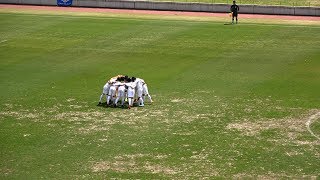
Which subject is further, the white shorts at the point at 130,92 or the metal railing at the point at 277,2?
the metal railing at the point at 277,2

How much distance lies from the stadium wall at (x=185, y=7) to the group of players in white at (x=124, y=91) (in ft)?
93.6

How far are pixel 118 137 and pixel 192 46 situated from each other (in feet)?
62.3

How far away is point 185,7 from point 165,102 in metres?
29.2

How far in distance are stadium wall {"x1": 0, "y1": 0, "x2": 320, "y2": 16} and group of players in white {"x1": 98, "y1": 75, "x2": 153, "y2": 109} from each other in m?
28.5

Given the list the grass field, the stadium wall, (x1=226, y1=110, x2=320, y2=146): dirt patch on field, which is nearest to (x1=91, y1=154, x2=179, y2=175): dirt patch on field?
the grass field

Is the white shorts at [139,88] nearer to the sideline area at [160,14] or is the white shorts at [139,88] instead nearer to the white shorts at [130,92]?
the white shorts at [130,92]

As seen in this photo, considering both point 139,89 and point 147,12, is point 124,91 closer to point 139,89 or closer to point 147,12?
point 139,89

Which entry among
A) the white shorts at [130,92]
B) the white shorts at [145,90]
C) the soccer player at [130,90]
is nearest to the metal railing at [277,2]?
the white shorts at [145,90]

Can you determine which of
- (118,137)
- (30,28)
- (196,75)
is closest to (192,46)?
(196,75)

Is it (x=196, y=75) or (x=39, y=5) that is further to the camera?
(x=39, y=5)

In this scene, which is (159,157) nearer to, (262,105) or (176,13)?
(262,105)

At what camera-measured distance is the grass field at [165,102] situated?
2711 centimetres

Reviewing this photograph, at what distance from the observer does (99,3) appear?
6612 centimetres

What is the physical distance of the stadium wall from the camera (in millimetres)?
60406
